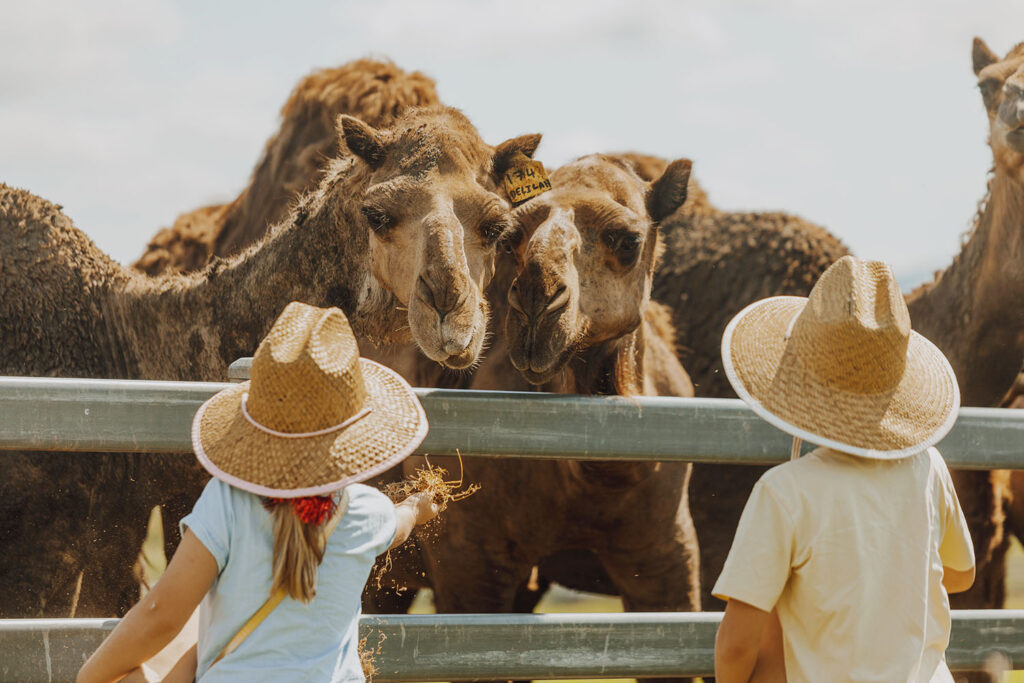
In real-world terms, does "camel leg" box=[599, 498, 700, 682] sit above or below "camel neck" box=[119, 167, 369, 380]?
below

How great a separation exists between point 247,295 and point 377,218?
2.33 feet

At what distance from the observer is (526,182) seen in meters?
3.76

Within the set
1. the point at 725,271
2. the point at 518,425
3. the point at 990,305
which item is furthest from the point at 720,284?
the point at 518,425

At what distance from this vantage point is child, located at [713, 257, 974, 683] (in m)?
2.13

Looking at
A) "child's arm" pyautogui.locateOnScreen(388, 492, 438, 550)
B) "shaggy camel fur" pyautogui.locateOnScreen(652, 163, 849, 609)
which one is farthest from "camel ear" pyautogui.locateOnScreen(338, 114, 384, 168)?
"shaggy camel fur" pyautogui.locateOnScreen(652, 163, 849, 609)

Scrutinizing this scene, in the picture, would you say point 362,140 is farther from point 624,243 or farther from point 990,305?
point 990,305

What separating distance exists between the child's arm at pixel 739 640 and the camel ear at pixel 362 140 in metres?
2.22

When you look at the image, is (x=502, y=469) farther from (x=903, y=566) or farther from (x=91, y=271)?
(x=903, y=566)

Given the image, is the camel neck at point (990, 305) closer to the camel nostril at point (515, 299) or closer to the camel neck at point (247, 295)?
the camel nostril at point (515, 299)

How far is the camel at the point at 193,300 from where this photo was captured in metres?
3.46

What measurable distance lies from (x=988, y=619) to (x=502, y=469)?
176cm

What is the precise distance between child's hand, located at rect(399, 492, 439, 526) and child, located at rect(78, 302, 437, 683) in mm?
396

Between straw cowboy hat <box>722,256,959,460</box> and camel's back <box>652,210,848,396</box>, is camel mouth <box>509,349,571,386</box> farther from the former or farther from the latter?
camel's back <box>652,210,848,396</box>

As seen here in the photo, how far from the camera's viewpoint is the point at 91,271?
4.02m
